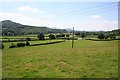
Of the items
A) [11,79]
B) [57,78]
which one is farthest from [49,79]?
[11,79]

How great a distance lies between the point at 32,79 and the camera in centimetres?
1620

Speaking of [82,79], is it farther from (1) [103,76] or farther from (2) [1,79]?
(2) [1,79]

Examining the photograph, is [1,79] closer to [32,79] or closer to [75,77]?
[32,79]

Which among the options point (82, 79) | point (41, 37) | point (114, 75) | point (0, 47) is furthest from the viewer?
point (41, 37)

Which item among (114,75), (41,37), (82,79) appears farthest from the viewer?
(41,37)

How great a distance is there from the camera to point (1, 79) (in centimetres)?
1664

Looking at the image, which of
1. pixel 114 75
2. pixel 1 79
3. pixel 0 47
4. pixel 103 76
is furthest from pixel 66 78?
pixel 0 47

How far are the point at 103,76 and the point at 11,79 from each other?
867 cm

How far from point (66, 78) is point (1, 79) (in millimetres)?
6083

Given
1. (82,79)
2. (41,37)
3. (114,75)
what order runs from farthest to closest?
(41,37) < (114,75) < (82,79)

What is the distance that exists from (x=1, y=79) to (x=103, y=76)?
9.63m

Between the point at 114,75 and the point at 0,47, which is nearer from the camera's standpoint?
the point at 114,75

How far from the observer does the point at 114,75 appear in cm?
1706

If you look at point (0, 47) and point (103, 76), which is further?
point (0, 47)
